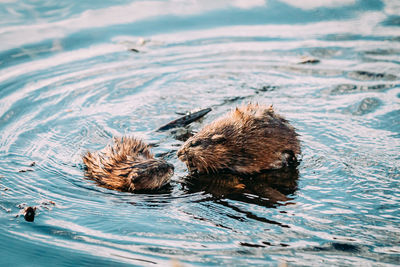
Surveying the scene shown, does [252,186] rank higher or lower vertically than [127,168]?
lower

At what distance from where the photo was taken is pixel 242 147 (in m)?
6.02

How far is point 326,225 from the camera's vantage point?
4.78 metres

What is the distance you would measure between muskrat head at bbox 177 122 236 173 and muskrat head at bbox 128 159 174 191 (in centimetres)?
37

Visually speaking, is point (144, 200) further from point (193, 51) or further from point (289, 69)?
point (193, 51)

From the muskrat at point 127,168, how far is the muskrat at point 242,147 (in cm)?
43

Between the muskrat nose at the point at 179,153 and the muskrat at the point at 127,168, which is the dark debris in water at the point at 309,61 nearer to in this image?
the muskrat nose at the point at 179,153

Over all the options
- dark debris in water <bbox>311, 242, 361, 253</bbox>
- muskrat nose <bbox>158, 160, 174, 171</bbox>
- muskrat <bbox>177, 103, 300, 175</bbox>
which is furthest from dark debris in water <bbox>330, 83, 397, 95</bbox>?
dark debris in water <bbox>311, 242, 361, 253</bbox>

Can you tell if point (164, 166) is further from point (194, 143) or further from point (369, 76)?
point (369, 76)

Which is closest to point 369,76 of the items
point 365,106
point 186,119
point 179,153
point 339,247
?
point 365,106

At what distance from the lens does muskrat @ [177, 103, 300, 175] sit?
600 centimetres

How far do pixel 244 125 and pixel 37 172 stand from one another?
2.57 metres

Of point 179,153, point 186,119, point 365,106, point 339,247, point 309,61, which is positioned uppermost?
A: point 309,61

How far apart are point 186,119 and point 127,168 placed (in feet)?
5.97

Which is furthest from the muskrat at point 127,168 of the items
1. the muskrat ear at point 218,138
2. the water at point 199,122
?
the muskrat ear at point 218,138
